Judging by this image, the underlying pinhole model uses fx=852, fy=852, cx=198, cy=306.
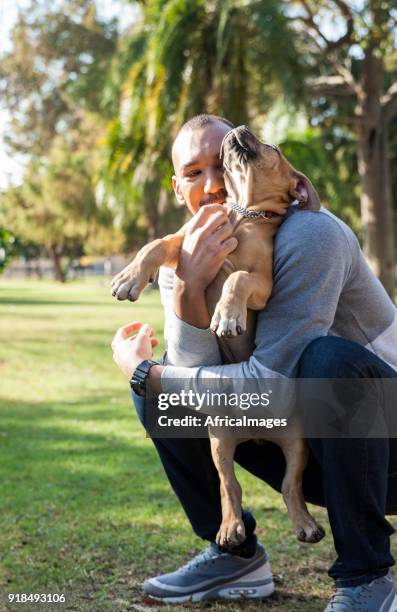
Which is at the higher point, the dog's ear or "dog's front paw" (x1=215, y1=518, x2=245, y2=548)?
the dog's ear

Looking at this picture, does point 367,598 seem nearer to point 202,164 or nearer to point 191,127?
point 202,164

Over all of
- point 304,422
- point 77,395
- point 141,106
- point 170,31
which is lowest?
point 77,395

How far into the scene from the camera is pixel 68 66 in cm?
3381

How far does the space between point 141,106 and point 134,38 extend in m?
1.68

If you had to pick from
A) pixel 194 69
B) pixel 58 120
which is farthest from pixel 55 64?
pixel 194 69

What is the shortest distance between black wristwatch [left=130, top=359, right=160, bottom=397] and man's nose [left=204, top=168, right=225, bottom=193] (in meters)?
0.63

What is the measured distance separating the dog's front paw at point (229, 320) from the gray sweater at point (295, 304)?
19 cm

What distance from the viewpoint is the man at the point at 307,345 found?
255 cm

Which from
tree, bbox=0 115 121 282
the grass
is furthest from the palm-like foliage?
tree, bbox=0 115 121 282

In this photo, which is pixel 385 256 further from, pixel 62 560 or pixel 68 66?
pixel 68 66

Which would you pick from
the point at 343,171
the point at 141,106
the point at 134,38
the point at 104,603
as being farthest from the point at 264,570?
the point at 343,171

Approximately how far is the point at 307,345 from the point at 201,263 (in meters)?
0.44

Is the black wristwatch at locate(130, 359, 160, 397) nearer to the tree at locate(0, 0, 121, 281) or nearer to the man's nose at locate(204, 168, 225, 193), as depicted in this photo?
the man's nose at locate(204, 168, 225, 193)

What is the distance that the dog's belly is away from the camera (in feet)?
9.00
